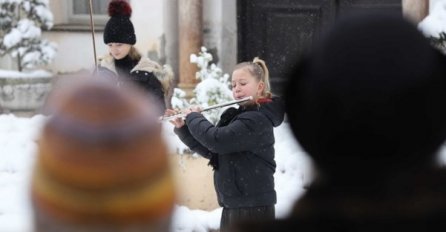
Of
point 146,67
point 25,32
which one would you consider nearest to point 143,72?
point 146,67

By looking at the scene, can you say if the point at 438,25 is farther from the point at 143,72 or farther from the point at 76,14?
the point at 76,14

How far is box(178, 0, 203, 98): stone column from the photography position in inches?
308

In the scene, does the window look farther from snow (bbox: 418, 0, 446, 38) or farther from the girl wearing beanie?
the girl wearing beanie

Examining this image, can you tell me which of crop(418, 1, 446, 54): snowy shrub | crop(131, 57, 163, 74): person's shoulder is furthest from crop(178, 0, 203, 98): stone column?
crop(131, 57, 163, 74): person's shoulder

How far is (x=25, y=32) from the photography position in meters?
8.39

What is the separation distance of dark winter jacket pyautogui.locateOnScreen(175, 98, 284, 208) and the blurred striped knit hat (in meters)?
2.47

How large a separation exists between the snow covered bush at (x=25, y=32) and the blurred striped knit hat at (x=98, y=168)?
7822 mm

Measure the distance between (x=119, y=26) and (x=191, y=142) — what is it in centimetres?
118

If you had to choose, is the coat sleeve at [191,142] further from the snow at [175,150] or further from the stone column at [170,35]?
the stone column at [170,35]

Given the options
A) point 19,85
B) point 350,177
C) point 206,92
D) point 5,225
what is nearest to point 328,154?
point 350,177

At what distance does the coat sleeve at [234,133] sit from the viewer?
3.31 meters

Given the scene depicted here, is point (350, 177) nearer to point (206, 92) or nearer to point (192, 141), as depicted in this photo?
point (192, 141)

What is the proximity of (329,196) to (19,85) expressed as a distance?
7542mm

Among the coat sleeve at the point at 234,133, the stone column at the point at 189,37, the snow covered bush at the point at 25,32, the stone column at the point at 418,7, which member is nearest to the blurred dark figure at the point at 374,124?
the coat sleeve at the point at 234,133
